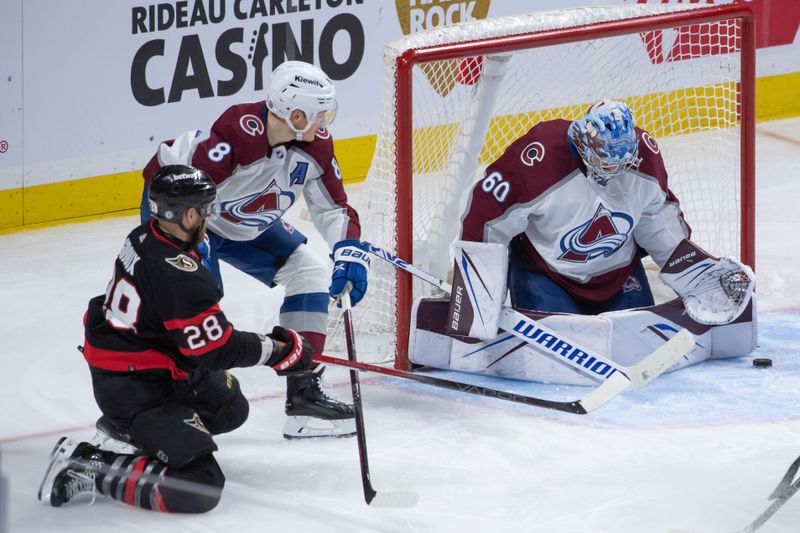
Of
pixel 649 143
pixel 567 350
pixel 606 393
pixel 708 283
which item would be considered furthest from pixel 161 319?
pixel 708 283

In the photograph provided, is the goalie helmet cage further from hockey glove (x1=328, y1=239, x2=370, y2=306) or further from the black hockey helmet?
the black hockey helmet

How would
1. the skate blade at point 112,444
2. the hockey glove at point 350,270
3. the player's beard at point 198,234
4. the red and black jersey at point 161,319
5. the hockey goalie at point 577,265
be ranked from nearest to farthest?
the red and black jersey at point 161,319 < the player's beard at point 198,234 < the skate blade at point 112,444 < the hockey glove at point 350,270 < the hockey goalie at point 577,265

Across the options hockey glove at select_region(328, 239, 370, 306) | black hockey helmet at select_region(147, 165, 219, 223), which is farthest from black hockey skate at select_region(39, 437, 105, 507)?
hockey glove at select_region(328, 239, 370, 306)

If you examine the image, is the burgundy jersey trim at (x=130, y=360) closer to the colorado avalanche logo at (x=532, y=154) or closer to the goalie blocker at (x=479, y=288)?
the goalie blocker at (x=479, y=288)

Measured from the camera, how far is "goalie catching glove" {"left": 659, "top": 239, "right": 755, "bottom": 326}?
4031 mm

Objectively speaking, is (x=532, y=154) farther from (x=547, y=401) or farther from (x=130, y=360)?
(x=130, y=360)

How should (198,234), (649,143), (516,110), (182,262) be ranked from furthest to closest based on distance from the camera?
(516,110)
(649,143)
(198,234)
(182,262)

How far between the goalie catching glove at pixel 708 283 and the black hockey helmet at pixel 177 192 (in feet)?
5.28

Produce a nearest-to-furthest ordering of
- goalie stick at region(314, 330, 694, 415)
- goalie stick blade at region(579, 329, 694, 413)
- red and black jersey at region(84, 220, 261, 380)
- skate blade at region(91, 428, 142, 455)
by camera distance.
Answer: red and black jersey at region(84, 220, 261, 380)
skate blade at region(91, 428, 142, 455)
goalie stick at region(314, 330, 694, 415)
goalie stick blade at region(579, 329, 694, 413)

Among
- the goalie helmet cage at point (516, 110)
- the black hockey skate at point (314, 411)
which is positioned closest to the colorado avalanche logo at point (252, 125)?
the goalie helmet cage at point (516, 110)

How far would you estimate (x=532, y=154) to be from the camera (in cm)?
394

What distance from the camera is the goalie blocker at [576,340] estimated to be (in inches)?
154

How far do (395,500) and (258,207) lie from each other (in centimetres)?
101

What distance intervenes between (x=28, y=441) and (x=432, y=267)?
4.78 feet
